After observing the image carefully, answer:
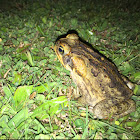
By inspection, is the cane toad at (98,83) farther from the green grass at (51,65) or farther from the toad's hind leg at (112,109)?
the green grass at (51,65)

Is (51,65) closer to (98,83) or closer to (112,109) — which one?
(98,83)

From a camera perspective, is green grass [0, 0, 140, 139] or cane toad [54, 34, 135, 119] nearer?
green grass [0, 0, 140, 139]

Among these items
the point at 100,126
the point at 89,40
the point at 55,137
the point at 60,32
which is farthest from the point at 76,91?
the point at 60,32

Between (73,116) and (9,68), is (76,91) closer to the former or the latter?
(73,116)

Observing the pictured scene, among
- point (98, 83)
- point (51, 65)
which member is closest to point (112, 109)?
point (98, 83)

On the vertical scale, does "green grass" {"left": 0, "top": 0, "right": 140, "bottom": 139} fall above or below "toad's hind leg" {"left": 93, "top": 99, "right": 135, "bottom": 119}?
above

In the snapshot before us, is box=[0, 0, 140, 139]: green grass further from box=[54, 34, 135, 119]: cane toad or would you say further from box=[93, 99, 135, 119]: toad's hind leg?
box=[54, 34, 135, 119]: cane toad

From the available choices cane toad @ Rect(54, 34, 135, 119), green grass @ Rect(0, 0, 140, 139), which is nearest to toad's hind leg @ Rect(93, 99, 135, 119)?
cane toad @ Rect(54, 34, 135, 119)
